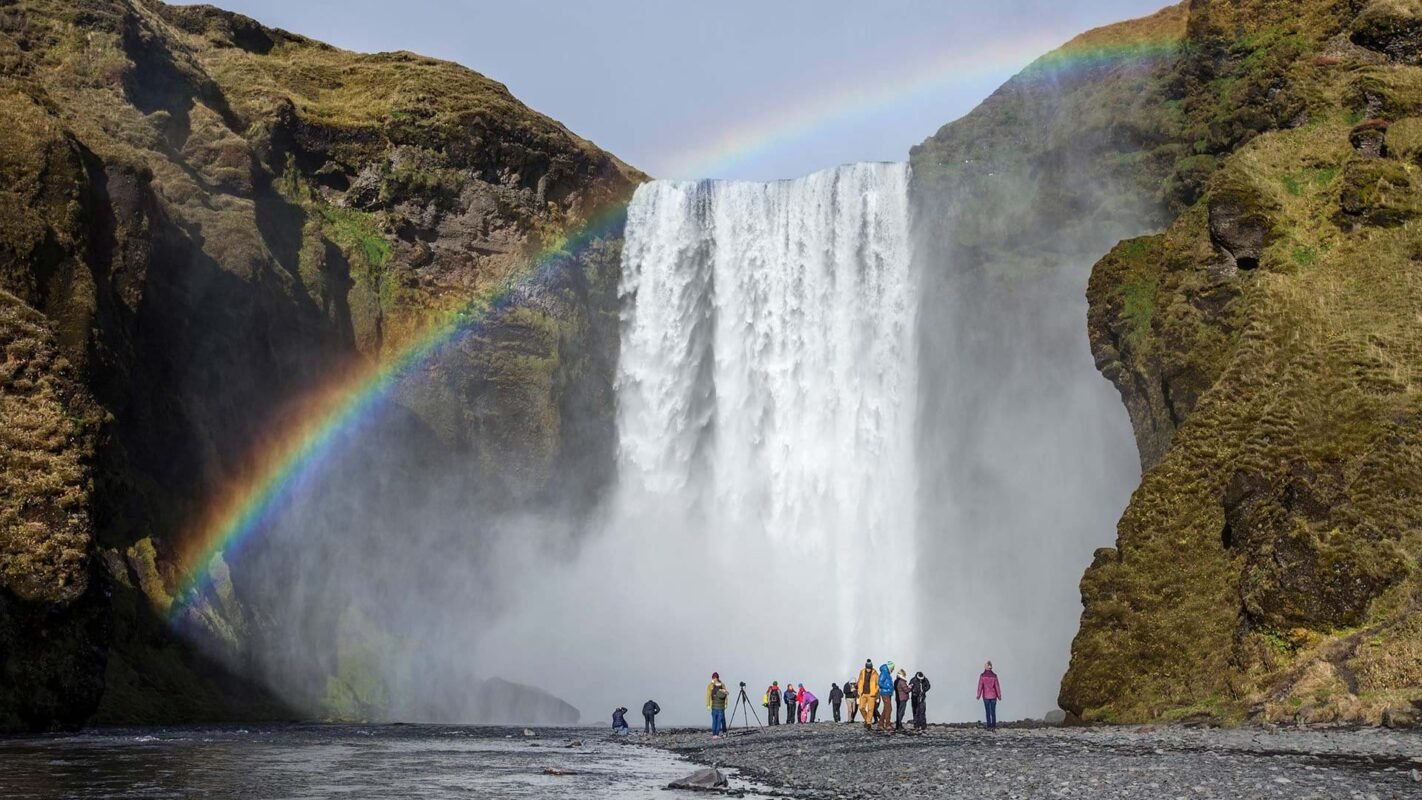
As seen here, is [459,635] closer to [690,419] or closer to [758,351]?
[690,419]

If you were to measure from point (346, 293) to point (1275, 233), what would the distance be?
4452cm

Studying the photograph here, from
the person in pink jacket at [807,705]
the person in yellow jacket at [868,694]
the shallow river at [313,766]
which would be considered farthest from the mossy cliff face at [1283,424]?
the person in pink jacket at [807,705]

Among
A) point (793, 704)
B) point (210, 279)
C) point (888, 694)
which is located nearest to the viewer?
point (888, 694)

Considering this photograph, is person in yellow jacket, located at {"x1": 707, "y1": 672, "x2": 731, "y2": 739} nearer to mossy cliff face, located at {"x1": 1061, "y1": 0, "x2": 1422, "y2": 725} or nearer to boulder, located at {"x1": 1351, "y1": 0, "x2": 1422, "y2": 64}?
mossy cliff face, located at {"x1": 1061, "y1": 0, "x2": 1422, "y2": 725}

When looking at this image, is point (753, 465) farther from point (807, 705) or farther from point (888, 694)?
point (888, 694)

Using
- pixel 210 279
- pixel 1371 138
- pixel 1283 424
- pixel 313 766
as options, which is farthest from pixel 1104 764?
pixel 210 279

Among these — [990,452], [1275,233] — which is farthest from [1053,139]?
[1275,233]

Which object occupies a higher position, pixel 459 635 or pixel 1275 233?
pixel 1275 233

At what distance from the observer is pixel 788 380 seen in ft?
221

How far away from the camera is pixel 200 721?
42.8 metres

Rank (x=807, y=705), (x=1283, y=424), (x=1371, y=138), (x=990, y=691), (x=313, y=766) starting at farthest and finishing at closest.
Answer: (x=807, y=705) → (x=1371, y=138) → (x=990, y=691) → (x=1283, y=424) → (x=313, y=766)

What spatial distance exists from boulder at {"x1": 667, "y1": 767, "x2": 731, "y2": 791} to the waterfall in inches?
1494

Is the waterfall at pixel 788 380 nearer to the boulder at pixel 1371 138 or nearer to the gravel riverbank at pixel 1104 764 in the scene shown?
the boulder at pixel 1371 138

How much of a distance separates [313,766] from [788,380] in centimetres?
4444
